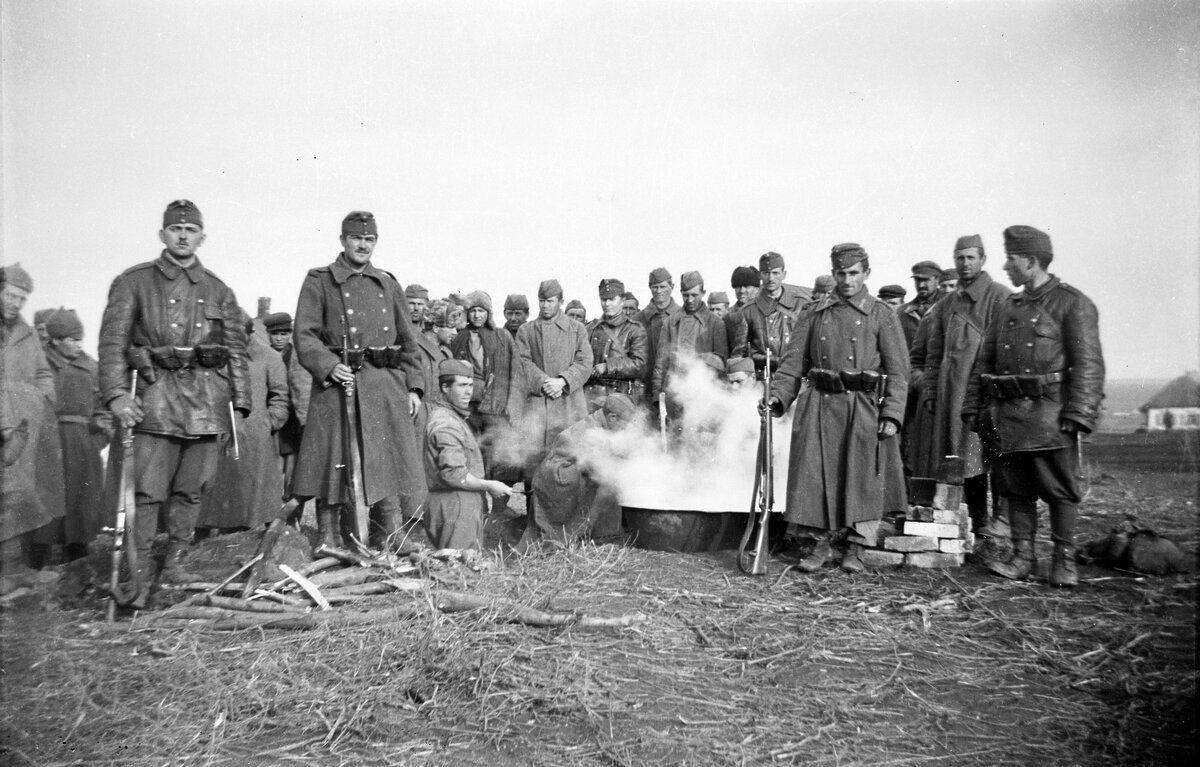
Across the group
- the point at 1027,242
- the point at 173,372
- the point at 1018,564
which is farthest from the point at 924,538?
the point at 173,372

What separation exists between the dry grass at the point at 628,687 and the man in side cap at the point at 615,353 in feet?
14.6

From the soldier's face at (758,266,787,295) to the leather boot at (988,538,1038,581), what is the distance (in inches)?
142

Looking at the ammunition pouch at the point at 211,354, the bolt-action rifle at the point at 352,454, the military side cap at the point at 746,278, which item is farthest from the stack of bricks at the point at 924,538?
the ammunition pouch at the point at 211,354

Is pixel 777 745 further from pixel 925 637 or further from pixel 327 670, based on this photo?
pixel 327 670

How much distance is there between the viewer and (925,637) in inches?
191

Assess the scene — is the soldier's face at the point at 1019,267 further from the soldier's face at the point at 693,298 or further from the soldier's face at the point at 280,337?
the soldier's face at the point at 280,337

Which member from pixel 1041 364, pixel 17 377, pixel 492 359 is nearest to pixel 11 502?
pixel 17 377

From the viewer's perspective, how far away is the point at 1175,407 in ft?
55.3

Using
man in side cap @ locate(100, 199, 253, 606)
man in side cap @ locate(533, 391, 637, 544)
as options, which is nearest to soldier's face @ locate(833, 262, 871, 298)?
man in side cap @ locate(533, 391, 637, 544)

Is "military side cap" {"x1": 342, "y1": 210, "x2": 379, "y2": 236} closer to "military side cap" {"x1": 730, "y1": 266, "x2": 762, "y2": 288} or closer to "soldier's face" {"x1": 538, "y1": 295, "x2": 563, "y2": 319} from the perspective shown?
"soldier's face" {"x1": 538, "y1": 295, "x2": 563, "y2": 319}

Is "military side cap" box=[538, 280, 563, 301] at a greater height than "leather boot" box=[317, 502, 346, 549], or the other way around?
"military side cap" box=[538, 280, 563, 301]

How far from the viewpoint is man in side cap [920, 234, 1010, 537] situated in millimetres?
7461

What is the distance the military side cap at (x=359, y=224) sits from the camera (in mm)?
6102

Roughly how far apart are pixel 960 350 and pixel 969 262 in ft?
2.79
